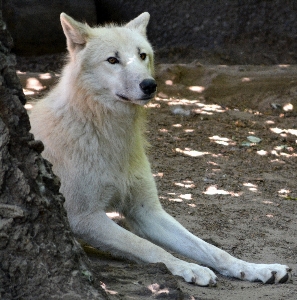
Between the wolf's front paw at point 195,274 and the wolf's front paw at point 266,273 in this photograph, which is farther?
the wolf's front paw at point 266,273

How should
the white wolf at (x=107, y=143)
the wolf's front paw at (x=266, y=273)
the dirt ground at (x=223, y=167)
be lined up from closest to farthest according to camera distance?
the dirt ground at (x=223, y=167)
the wolf's front paw at (x=266, y=273)
the white wolf at (x=107, y=143)

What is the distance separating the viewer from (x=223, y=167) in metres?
7.06

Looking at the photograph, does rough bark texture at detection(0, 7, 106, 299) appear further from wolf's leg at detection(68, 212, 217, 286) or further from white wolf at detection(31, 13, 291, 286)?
white wolf at detection(31, 13, 291, 286)

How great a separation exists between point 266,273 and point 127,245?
911 millimetres

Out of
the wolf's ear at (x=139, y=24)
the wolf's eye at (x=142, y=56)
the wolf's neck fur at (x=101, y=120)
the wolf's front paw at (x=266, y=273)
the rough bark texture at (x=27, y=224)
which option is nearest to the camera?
the rough bark texture at (x=27, y=224)

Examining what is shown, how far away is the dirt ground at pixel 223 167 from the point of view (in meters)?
4.02

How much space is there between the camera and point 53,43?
32.3ft

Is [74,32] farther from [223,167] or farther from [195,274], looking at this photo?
[223,167]

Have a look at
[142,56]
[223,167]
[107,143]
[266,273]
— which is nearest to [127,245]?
[107,143]

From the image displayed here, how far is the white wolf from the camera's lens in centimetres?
461

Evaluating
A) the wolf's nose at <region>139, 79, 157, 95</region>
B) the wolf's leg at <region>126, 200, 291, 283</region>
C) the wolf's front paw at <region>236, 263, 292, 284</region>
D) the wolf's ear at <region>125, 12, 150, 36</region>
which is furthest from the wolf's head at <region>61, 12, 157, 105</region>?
the wolf's front paw at <region>236, 263, 292, 284</region>

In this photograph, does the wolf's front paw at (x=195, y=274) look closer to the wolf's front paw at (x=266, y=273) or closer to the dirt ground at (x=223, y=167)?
the dirt ground at (x=223, y=167)

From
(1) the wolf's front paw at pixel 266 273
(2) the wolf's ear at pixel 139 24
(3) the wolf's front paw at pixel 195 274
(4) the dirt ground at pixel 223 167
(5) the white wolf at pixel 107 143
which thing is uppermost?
(2) the wolf's ear at pixel 139 24

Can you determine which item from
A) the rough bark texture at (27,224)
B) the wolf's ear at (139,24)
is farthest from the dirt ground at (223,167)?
the wolf's ear at (139,24)
